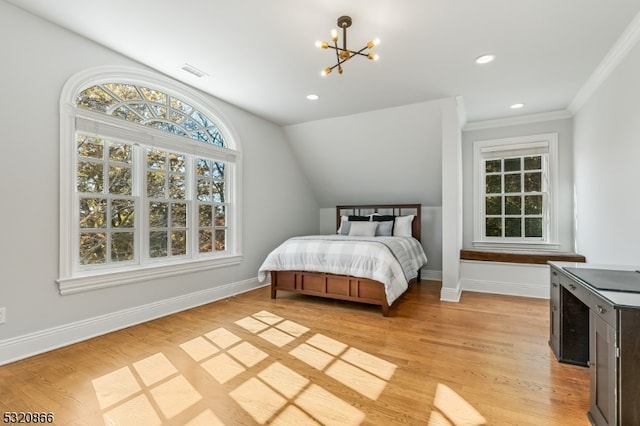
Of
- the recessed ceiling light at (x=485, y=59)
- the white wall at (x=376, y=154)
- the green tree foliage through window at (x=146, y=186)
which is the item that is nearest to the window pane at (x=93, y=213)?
the green tree foliage through window at (x=146, y=186)

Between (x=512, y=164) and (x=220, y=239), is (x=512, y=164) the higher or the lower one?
the higher one

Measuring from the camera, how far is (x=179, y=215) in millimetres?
3693

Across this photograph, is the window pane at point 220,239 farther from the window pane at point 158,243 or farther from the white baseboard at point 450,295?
the white baseboard at point 450,295

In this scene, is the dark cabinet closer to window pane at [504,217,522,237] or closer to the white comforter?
the white comforter

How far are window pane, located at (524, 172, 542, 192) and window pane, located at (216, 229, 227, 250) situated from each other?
15.7ft

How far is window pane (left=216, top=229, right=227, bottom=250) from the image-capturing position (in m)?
4.18

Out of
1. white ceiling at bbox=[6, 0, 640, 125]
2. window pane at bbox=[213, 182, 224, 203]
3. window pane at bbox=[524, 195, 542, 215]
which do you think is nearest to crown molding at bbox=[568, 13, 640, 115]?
white ceiling at bbox=[6, 0, 640, 125]

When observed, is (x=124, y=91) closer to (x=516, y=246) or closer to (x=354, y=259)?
(x=354, y=259)

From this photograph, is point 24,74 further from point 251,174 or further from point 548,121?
point 548,121

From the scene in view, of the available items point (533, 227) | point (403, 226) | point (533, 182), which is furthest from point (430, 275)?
point (533, 182)

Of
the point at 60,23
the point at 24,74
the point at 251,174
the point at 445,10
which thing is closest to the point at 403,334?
the point at 445,10

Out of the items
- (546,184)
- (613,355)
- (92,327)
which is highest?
(546,184)

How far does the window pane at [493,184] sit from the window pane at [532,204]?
0.41m

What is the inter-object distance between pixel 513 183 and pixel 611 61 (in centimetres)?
222
